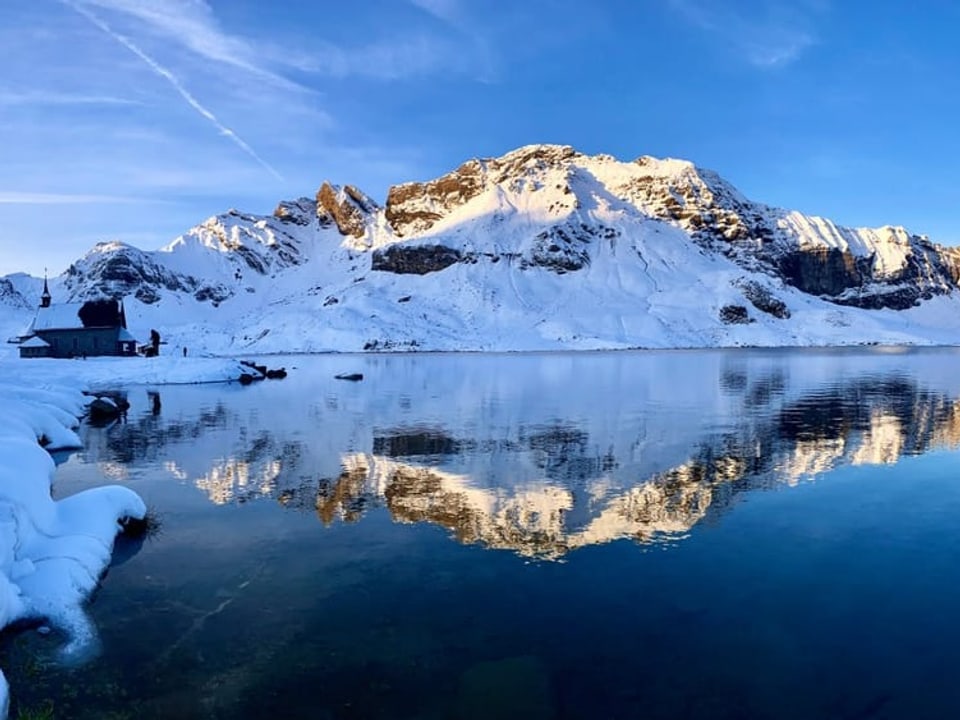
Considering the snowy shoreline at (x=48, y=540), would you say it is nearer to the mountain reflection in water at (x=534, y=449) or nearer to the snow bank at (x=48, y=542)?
the snow bank at (x=48, y=542)

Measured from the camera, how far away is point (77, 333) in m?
86.4

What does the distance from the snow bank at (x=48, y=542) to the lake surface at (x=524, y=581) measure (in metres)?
0.38

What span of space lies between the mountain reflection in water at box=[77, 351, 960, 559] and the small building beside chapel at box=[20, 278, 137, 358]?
4821 cm

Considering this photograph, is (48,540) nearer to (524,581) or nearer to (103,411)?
(524,581)

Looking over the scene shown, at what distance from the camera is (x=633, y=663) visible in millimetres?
9625

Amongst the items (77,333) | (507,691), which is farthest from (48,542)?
(77,333)

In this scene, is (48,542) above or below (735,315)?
below

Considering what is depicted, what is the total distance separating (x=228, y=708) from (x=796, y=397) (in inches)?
1637

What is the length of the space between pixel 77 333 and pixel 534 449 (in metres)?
78.4

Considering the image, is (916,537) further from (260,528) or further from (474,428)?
(474,428)

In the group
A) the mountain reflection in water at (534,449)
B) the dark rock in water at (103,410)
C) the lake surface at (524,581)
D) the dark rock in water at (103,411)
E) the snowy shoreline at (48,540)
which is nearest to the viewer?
the lake surface at (524,581)

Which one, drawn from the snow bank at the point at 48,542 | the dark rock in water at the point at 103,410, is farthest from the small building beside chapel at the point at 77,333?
the snow bank at the point at 48,542

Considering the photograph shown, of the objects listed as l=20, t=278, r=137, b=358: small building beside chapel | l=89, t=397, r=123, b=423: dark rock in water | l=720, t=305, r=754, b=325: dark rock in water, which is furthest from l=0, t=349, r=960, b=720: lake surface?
l=720, t=305, r=754, b=325: dark rock in water

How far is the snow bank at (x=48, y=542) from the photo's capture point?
10.8 m
